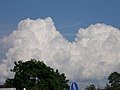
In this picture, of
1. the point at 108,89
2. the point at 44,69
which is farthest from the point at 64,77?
the point at 108,89

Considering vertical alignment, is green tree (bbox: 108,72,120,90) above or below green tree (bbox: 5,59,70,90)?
above

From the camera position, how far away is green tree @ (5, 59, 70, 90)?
79.8 m

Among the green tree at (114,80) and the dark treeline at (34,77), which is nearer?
the dark treeline at (34,77)

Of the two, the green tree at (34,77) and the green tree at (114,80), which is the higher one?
the green tree at (114,80)

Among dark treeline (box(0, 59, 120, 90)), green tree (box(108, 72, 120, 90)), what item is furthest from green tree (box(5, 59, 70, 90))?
green tree (box(108, 72, 120, 90))

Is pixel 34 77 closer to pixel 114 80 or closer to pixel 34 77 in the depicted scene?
pixel 34 77

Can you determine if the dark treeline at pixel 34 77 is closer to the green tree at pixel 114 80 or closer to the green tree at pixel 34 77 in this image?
the green tree at pixel 34 77

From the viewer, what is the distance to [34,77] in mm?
81375

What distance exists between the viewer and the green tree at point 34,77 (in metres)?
79.8

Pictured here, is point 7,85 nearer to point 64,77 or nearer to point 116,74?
point 64,77

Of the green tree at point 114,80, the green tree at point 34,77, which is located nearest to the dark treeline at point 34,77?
the green tree at point 34,77

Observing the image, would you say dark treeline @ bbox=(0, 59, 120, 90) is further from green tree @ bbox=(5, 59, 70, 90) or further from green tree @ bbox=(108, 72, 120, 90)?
green tree @ bbox=(108, 72, 120, 90)

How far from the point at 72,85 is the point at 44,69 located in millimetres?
67521

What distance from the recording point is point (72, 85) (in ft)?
51.5
